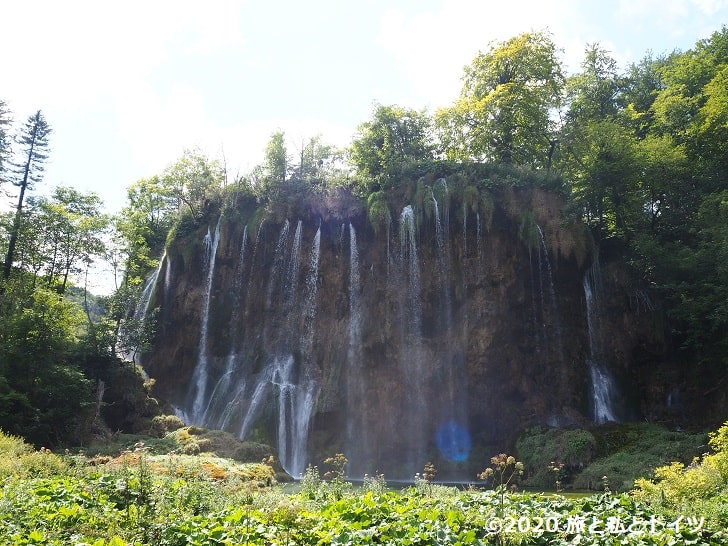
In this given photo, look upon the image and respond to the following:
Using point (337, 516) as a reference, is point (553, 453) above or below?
above

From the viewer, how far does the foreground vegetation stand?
247 inches

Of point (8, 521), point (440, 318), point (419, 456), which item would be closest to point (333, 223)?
point (440, 318)

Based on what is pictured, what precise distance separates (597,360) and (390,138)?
19185 millimetres

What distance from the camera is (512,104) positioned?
31406mm

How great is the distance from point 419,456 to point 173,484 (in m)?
17.6

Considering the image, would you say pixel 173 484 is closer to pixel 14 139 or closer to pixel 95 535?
pixel 95 535

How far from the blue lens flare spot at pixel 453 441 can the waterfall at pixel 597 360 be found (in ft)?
19.5

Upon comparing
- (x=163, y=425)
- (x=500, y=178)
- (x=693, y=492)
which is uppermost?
(x=500, y=178)

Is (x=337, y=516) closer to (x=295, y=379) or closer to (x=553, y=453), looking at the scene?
(x=553, y=453)

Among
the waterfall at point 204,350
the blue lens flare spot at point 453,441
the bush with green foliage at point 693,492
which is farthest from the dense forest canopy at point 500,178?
the bush with green foliage at point 693,492

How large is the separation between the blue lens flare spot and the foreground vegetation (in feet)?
50.5

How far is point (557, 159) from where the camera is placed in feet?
115

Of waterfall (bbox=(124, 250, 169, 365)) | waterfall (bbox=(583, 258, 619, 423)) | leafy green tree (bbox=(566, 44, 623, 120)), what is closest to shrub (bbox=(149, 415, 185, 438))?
waterfall (bbox=(124, 250, 169, 365))

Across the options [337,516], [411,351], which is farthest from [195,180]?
[337,516]
